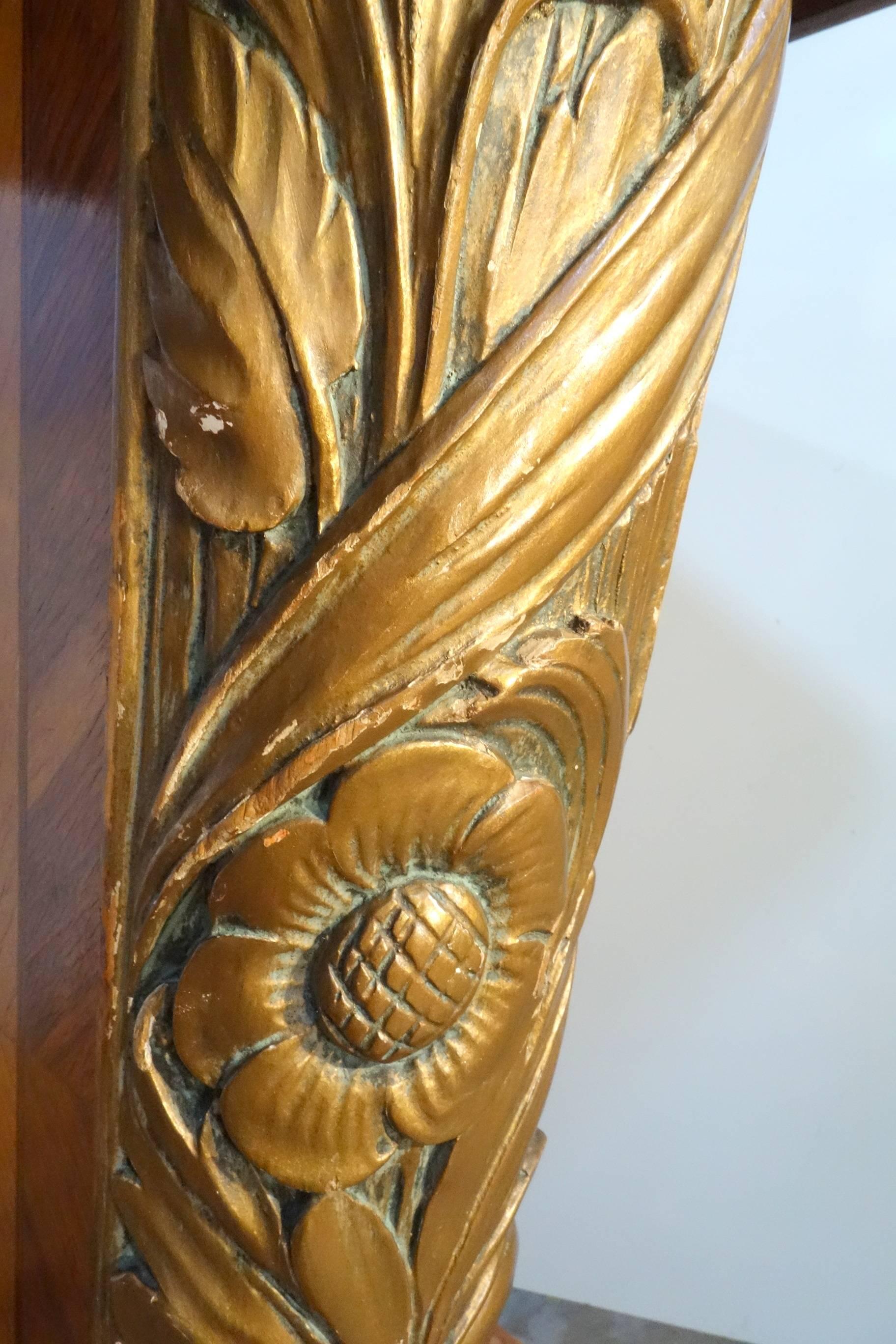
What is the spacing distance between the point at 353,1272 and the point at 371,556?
26 centimetres

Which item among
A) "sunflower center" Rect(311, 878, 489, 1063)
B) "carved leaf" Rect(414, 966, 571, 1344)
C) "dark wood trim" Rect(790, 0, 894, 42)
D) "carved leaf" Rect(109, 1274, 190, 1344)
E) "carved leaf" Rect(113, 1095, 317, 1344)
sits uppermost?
"dark wood trim" Rect(790, 0, 894, 42)

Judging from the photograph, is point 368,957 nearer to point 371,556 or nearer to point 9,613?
point 371,556

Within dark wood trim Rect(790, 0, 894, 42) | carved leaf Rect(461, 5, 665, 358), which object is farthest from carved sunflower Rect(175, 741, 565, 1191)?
dark wood trim Rect(790, 0, 894, 42)

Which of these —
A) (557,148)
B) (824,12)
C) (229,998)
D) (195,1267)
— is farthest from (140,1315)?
(824,12)

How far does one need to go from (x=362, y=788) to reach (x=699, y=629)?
597 mm

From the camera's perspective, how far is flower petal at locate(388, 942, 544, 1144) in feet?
1.16

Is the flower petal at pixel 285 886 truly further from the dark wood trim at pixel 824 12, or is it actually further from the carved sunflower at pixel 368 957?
the dark wood trim at pixel 824 12

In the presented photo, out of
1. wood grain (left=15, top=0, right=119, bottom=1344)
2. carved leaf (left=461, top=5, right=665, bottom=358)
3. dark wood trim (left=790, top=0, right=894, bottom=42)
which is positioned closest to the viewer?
carved leaf (left=461, top=5, right=665, bottom=358)

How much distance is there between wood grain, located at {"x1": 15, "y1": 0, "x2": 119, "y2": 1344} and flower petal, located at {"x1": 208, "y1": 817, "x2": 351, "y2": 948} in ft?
0.39

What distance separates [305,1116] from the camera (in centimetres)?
34

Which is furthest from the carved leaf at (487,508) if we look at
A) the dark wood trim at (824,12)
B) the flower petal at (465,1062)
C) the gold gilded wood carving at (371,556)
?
the dark wood trim at (824,12)

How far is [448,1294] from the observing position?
0.39 m

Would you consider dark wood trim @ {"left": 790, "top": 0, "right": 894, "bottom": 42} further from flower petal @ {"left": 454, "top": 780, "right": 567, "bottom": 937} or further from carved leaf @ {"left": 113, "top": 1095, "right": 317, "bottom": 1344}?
carved leaf @ {"left": 113, "top": 1095, "right": 317, "bottom": 1344}

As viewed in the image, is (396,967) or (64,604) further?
(64,604)
